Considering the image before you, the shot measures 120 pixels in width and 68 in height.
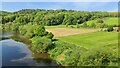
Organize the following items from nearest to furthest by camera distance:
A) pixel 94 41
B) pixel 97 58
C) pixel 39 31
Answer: pixel 97 58 < pixel 94 41 < pixel 39 31

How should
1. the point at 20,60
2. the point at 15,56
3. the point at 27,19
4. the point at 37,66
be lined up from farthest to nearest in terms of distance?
the point at 27,19, the point at 15,56, the point at 20,60, the point at 37,66

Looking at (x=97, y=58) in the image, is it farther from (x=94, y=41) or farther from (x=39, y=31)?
(x=39, y=31)

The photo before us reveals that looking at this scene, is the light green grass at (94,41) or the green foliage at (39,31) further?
the green foliage at (39,31)

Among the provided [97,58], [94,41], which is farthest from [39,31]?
[97,58]

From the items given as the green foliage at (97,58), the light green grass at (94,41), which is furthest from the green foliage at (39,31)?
the green foliage at (97,58)

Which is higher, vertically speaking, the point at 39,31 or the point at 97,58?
the point at 39,31

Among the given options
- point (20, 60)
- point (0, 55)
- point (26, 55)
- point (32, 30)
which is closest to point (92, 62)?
point (20, 60)

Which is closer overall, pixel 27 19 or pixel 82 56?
pixel 82 56

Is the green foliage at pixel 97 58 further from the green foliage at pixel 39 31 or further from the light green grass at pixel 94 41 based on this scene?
the green foliage at pixel 39 31

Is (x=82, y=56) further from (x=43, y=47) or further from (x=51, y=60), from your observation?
(x=43, y=47)

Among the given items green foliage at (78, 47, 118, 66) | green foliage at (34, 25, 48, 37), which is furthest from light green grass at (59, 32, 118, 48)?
green foliage at (78, 47, 118, 66)

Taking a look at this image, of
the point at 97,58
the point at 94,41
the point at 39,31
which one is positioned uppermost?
the point at 39,31
